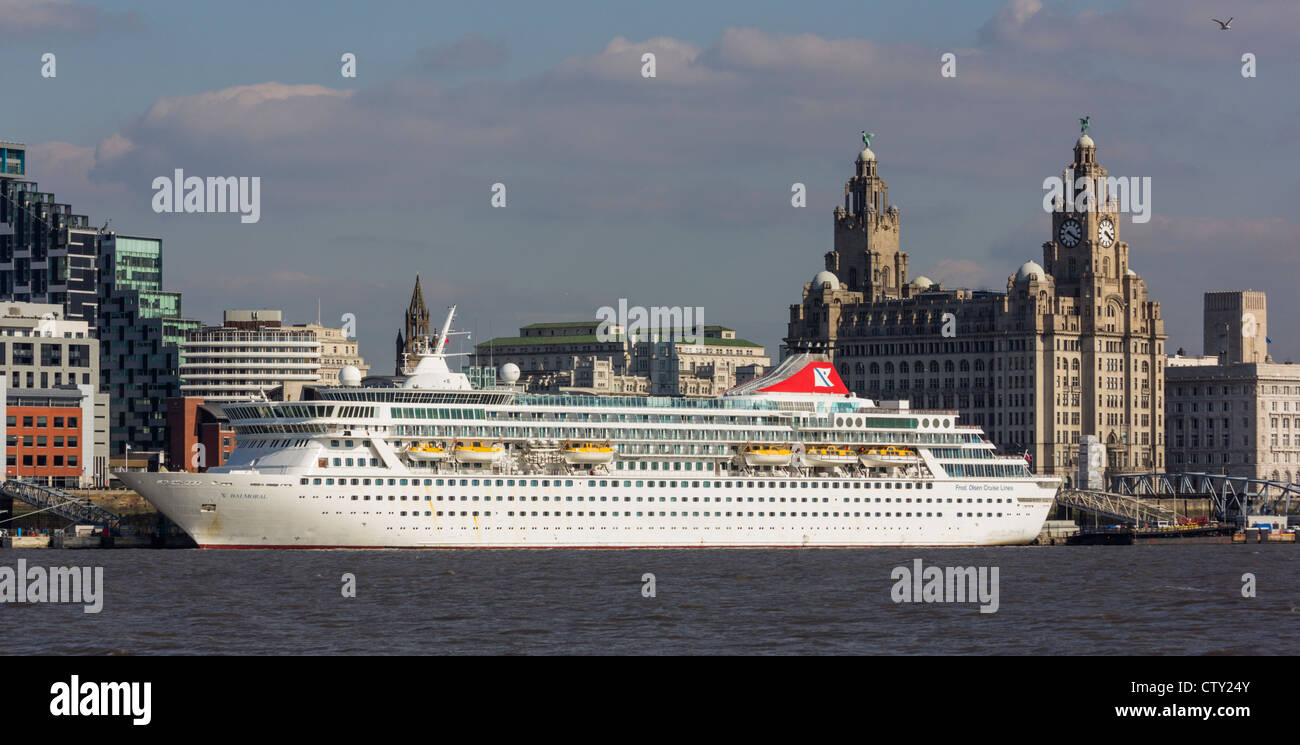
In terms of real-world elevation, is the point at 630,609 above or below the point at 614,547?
above

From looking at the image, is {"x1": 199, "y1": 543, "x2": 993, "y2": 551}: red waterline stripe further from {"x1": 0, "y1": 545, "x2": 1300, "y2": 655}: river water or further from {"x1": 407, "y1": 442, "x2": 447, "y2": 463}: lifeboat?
{"x1": 407, "y1": 442, "x2": 447, "y2": 463}: lifeboat

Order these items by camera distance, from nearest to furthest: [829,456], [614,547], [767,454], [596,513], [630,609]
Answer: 1. [630,609]
2. [614,547]
3. [596,513]
4. [767,454]
5. [829,456]

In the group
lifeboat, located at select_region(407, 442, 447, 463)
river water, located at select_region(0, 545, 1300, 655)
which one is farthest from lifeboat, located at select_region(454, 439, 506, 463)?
river water, located at select_region(0, 545, 1300, 655)

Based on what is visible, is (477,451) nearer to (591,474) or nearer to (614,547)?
(591,474)

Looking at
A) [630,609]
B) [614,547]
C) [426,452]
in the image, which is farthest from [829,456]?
[630,609]

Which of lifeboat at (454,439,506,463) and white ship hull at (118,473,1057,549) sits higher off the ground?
lifeboat at (454,439,506,463)
